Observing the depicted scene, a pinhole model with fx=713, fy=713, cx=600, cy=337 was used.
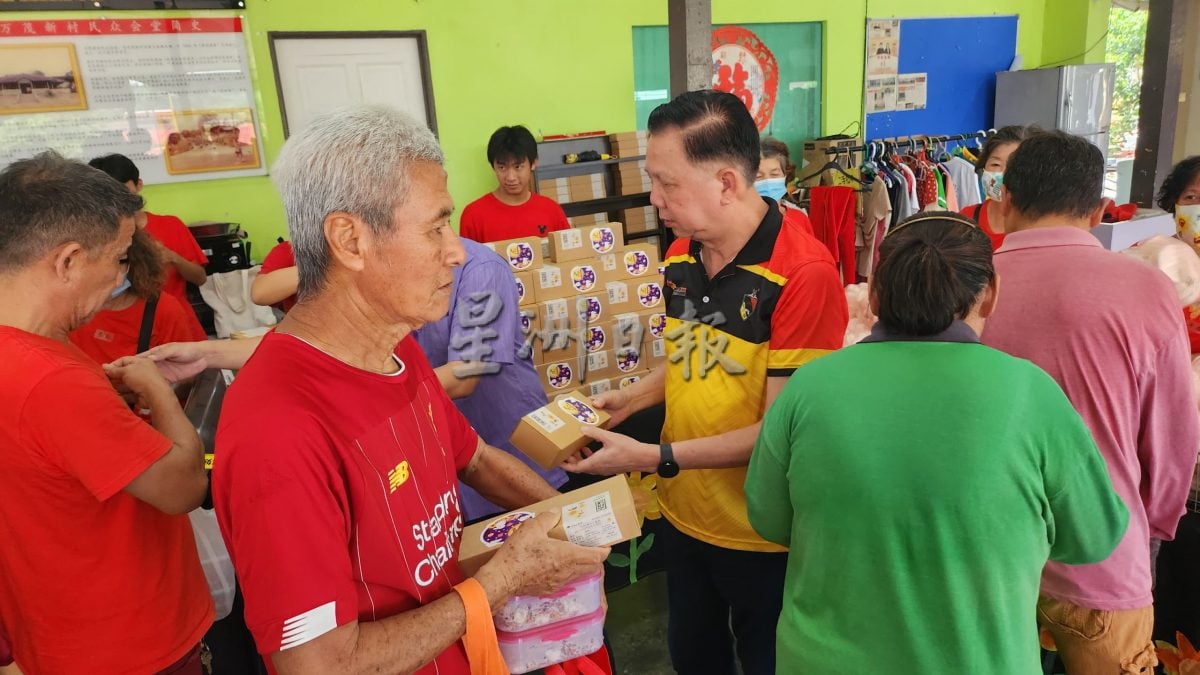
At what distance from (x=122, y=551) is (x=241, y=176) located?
429 cm

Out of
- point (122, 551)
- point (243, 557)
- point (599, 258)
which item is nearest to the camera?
point (243, 557)

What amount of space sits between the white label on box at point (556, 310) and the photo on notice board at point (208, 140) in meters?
2.79

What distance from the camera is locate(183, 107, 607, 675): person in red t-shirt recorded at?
0.94 metres

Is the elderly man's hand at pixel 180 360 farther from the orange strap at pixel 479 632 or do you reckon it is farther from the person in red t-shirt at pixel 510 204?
the person in red t-shirt at pixel 510 204

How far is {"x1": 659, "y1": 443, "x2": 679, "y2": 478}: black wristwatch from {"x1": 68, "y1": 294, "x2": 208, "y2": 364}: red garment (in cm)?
174

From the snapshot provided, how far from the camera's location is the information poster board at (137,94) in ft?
14.8

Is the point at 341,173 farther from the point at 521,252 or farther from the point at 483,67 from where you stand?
the point at 483,67

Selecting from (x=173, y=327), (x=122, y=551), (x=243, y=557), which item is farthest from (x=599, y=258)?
(x=243, y=557)

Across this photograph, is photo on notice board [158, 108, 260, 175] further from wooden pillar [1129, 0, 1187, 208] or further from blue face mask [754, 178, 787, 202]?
wooden pillar [1129, 0, 1187, 208]

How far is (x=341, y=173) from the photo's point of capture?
1047 millimetres

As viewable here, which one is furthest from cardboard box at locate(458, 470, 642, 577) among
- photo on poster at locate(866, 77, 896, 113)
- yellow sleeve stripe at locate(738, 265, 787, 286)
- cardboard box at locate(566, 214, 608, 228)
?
photo on poster at locate(866, 77, 896, 113)

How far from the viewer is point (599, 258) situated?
13.1ft

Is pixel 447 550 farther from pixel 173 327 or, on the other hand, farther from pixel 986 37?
pixel 986 37

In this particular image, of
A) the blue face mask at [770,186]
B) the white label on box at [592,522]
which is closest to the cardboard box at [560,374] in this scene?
the blue face mask at [770,186]
